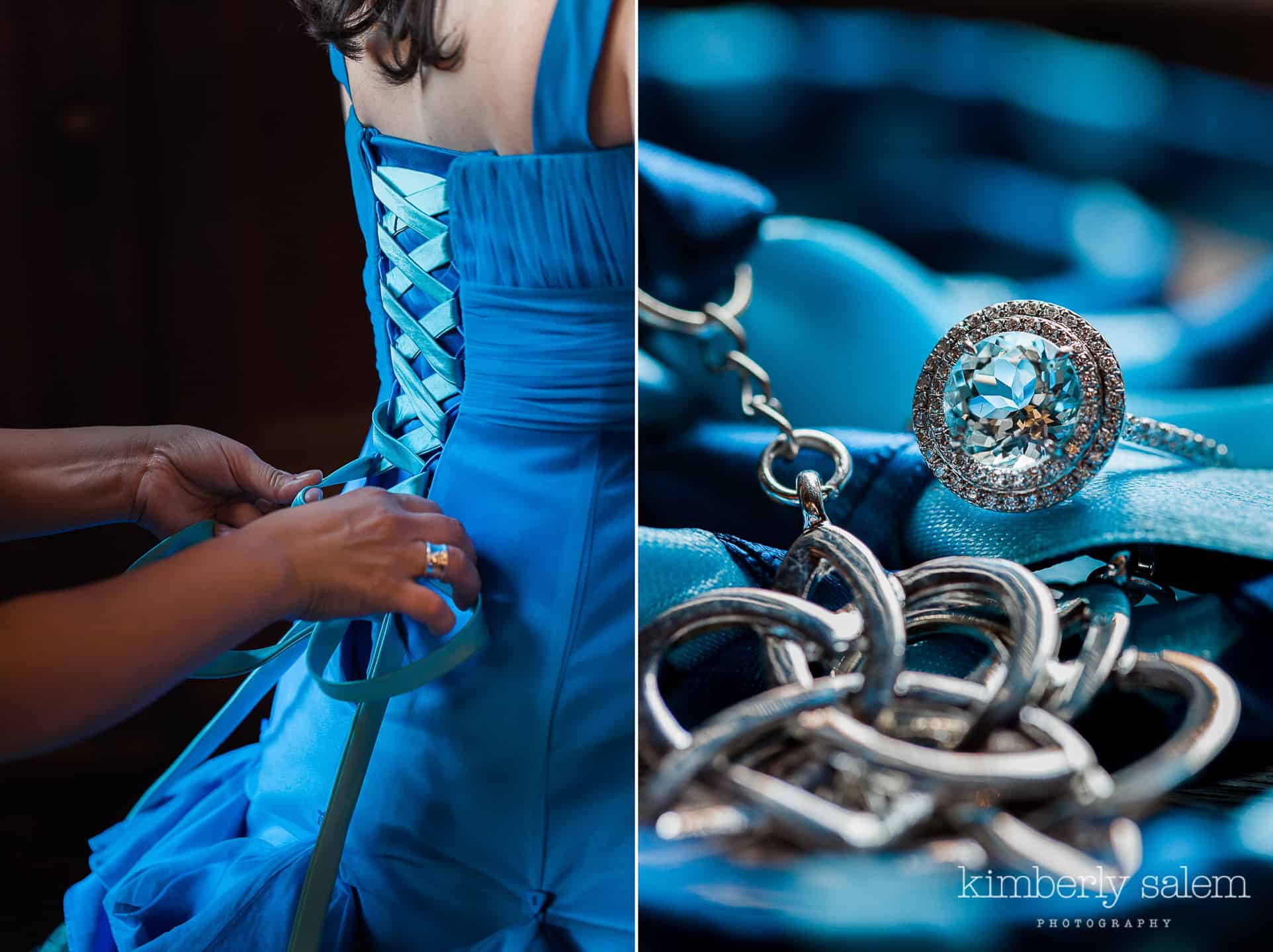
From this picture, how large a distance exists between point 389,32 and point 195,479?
28 cm

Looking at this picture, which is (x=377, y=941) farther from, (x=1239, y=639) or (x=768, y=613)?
(x=1239, y=639)

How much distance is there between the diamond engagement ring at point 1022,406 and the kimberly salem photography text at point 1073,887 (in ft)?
0.40

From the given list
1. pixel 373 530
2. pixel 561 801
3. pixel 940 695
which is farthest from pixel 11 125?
pixel 940 695

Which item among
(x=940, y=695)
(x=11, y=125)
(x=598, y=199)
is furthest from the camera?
(x=11, y=125)

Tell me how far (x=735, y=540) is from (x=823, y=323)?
0.28ft

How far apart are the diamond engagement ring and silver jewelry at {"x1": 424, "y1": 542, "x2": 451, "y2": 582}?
9.5 inches

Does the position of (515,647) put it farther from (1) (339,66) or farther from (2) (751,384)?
(1) (339,66)

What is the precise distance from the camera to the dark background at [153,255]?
65cm

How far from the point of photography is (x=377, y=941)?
0.51 meters

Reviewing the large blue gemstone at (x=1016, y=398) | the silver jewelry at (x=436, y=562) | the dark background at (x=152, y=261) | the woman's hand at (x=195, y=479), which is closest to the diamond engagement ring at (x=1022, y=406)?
the large blue gemstone at (x=1016, y=398)

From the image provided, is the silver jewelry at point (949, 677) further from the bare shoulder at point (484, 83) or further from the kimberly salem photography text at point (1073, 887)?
the bare shoulder at point (484, 83)

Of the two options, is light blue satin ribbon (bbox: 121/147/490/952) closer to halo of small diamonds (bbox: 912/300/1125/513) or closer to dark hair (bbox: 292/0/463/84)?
dark hair (bbox: 292/0/463/84)

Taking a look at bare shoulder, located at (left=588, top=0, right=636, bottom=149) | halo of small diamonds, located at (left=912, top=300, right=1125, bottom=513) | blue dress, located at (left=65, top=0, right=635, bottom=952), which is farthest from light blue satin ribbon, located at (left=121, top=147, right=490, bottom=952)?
halo of small diamonds, located at (left=912, top=300, right=1125, bottom=513)

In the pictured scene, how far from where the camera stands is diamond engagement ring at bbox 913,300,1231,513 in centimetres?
33
